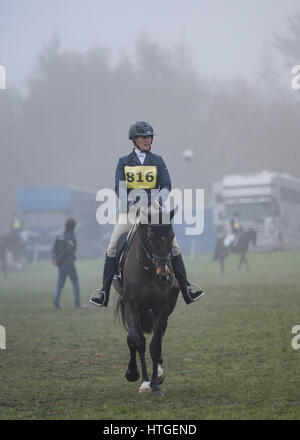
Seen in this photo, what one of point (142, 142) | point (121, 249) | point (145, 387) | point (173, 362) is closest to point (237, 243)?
point (173, 362)

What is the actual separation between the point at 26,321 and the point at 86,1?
3779 inches

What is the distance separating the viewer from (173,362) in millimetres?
11328

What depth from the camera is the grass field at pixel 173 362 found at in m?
7.95

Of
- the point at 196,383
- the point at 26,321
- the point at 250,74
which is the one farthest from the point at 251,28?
the point at 196,383

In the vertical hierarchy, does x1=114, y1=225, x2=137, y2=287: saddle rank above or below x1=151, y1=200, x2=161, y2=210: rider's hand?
below

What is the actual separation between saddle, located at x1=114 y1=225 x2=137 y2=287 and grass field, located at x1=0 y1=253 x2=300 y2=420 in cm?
140

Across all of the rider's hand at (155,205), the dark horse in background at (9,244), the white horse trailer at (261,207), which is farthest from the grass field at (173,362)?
the white horse trailer at (261,207)

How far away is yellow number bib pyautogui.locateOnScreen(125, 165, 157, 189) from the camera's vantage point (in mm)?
9336

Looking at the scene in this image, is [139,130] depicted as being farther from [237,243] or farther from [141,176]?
[237,243]

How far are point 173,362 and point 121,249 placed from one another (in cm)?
255

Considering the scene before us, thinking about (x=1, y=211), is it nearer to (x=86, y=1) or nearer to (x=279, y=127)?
(x=279, y=127)

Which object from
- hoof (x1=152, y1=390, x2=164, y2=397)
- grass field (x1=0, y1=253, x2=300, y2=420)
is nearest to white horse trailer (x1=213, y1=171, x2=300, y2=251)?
grass field (x1=0, y1=253, x2=300, y2=420)

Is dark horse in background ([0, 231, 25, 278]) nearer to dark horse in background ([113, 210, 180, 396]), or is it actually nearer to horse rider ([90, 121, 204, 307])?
horse rider ([90, 121, 204, 307])
